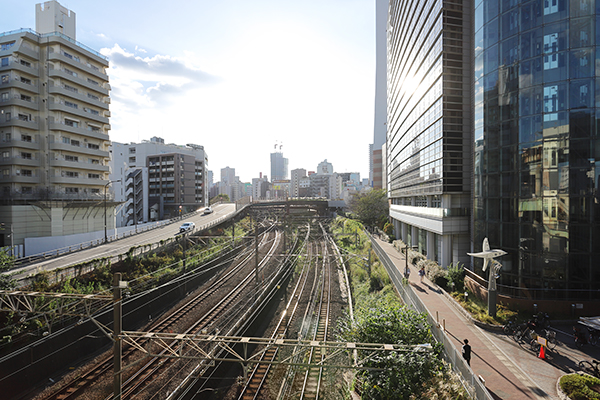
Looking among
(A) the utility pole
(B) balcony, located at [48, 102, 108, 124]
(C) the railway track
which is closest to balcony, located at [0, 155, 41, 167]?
(B) balcony, located at [48, 102, 108, 124]

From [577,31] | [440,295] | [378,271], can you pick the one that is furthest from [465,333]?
[577,31]

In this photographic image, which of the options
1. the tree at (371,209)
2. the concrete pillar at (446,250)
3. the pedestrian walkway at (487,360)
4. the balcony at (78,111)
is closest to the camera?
the pedestrian walkway at (487,360)

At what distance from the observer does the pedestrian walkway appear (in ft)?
36.6

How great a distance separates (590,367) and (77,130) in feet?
172

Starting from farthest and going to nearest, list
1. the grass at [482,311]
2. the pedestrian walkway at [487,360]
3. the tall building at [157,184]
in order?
the tall building at [157,184] < the grass at [482,311] < the pedestrian walkway at [487,360]

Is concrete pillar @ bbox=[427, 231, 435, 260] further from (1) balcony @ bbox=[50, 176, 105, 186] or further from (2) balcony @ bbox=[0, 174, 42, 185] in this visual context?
(2) balcony @ bbox=[0, 174, 42, 185]

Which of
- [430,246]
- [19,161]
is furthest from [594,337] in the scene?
[19,161]

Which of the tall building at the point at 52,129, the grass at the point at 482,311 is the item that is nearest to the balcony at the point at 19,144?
the tall building at the point at 52,129

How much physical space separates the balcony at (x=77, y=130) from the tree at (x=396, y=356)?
43.5 m

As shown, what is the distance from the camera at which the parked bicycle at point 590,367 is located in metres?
11.8

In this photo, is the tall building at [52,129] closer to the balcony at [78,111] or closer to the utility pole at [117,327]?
the balcony at [78,111]

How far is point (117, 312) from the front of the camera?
1001 centimetres

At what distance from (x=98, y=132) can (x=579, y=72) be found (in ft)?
170

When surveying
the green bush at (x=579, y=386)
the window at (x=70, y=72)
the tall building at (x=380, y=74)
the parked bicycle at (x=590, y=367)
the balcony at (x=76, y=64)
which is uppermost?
the tall building at (x=380, y=74)
